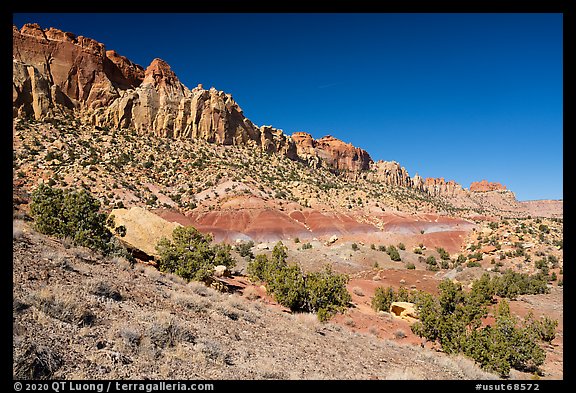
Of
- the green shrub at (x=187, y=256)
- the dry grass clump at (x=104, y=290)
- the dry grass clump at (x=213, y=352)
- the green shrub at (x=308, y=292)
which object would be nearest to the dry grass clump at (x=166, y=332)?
the dry grass clump at (x=213, y=352)

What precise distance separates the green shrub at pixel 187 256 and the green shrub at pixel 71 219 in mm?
2935

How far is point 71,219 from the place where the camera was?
559 inches

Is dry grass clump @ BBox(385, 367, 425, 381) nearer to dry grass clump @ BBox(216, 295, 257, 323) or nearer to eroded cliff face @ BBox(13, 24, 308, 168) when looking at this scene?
dry grass clump @ BBox(216, 295, 257, 323)

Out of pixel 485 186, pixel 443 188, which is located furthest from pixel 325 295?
pixel 485 186

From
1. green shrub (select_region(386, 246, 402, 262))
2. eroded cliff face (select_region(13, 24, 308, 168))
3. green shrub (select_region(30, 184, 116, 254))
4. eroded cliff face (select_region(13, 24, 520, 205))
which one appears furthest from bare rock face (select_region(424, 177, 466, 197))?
green shrub (select_region(30, 184, 116, 254))

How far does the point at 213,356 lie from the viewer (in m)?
6.20

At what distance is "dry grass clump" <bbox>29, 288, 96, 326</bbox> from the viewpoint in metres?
5.58

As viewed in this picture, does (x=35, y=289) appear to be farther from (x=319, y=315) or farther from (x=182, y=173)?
(x=182, y=173)

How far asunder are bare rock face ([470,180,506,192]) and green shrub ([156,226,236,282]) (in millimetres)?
197737

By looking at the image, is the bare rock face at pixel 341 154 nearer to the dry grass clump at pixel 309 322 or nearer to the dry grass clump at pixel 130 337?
the dry grass clump at pixel 309 322

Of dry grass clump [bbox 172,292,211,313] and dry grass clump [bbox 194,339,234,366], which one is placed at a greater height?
dry grass clump [bbox 172,292,211,313]
